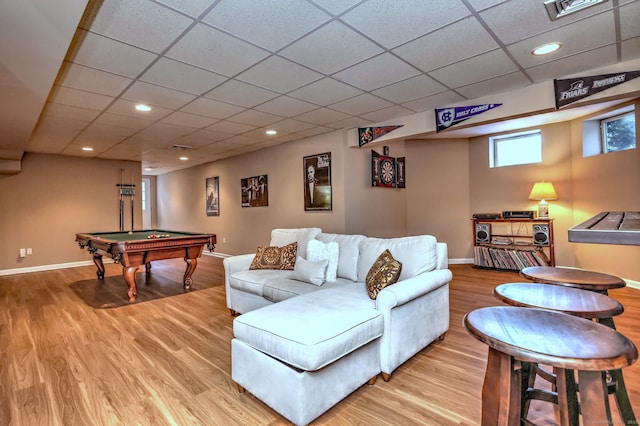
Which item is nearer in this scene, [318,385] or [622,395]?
[622,395]

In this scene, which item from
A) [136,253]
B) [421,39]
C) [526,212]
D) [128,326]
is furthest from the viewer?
[526,212]

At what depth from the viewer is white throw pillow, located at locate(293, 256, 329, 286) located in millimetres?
2873

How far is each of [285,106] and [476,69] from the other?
204 cm

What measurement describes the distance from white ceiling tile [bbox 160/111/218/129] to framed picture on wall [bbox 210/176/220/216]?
3310 mm

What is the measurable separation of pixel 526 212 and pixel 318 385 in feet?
16.5

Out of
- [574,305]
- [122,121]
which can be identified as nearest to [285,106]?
[122,121]

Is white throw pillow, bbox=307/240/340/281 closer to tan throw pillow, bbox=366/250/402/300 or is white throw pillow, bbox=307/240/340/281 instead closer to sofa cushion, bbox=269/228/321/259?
sofa cushion, bbox=269/228/321/259

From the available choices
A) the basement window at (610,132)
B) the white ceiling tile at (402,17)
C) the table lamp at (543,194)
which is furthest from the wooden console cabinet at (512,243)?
the white ceiling tile at (402,17)

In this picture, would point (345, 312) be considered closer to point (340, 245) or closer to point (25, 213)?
point (340, 245)

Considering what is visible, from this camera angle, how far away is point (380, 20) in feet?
6.83

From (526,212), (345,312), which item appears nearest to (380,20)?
(345,312)

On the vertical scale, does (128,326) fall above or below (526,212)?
below

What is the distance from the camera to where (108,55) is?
2441 millimetres

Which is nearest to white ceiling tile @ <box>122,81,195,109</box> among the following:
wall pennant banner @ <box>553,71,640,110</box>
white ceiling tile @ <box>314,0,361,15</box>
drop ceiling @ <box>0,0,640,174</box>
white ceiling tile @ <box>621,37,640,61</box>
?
drop ceiling @ <box>0,0,640,174</box>
